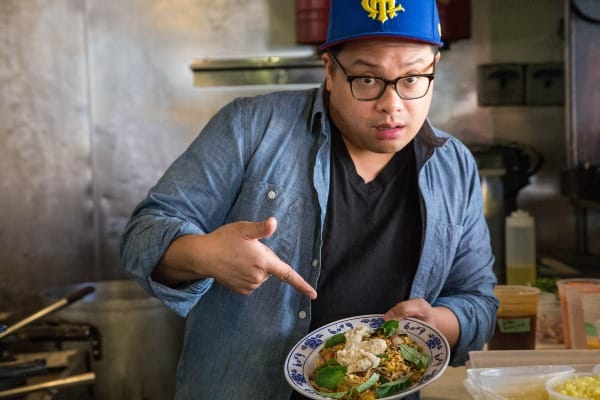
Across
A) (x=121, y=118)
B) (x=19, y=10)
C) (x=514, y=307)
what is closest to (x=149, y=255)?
(x=514, y=307)

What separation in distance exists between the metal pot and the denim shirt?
1.00 metres

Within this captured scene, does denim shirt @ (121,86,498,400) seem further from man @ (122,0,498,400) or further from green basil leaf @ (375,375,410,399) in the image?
green basil leaf @ (375,375,410,399)

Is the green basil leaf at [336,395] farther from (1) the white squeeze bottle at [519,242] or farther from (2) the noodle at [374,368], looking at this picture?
(1) the white squeeze bottle at [519,242]

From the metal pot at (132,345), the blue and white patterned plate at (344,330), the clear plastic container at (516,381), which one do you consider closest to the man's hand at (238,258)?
the blue and white patterned plate at (344,330)

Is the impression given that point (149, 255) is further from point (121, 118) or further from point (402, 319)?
point (121, 118)

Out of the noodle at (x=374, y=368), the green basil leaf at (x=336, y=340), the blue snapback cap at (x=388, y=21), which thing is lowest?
the noodle at (x=374, y=368)

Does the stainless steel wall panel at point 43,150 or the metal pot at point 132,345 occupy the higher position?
the stainless steel wall panel at point 43,150

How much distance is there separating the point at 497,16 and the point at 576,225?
105cm

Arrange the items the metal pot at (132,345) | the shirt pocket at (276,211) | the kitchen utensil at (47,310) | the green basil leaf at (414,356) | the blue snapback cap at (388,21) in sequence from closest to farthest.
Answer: the green basil leaf at (414,356)
the blue snapback cap at (388,21)
the shirt pocket at (276,211)
the kitchen utensil at (47,310)
the metal pot at (132,345)

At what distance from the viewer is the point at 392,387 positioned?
136 cm

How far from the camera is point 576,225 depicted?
351 cm

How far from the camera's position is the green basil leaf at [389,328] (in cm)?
151

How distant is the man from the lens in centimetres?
161

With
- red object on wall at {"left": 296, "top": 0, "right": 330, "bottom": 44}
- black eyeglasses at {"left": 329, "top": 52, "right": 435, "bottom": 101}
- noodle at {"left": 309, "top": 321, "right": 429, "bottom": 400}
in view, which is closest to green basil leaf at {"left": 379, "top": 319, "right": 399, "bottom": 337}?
noodle at {"left": 309, "top": 321, "right": 429, "bottom": 400}
